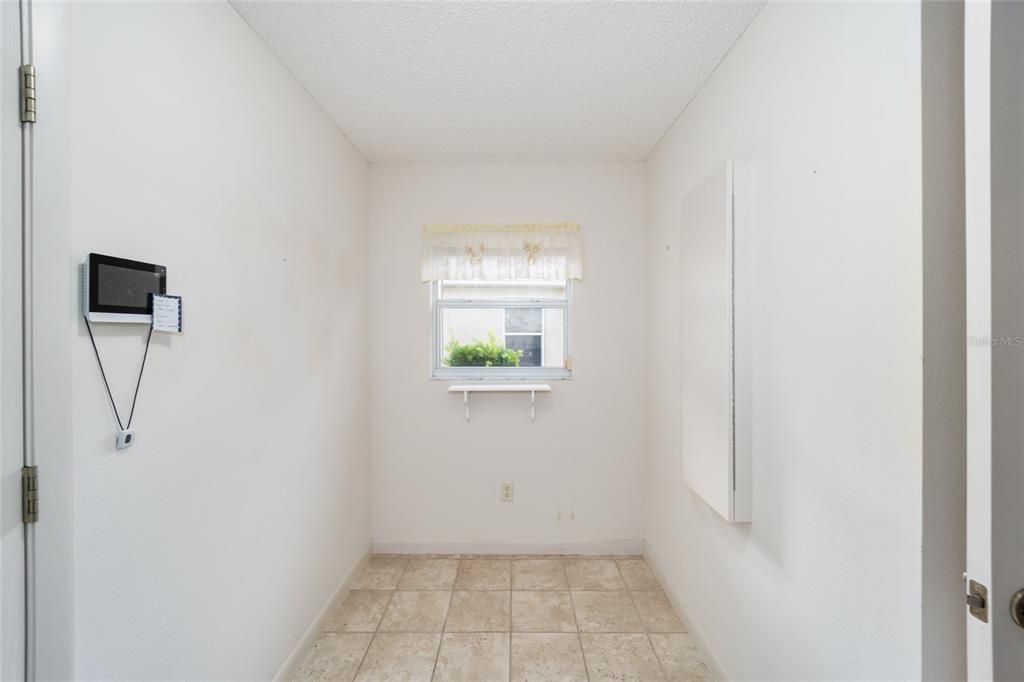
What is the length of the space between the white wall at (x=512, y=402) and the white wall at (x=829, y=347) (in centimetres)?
111

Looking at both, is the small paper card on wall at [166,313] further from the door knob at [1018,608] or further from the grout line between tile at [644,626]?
the grout line between tile at [644,626]

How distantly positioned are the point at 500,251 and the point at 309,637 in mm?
2344

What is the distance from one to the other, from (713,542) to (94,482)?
212 cm

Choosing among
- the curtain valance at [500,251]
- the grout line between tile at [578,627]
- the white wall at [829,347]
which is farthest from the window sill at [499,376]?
A: the white wall at [829,347]

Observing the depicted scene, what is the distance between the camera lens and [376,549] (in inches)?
121

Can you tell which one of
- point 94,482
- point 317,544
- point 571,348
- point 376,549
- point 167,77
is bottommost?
point 376,549

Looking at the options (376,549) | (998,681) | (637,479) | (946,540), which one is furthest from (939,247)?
(376,549)

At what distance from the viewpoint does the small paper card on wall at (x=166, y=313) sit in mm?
1209

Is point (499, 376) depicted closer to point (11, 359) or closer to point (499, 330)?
point (499, 330)

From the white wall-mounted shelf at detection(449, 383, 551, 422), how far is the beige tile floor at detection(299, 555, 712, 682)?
0.98 metres

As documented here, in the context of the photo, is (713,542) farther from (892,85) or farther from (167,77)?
(167,77)

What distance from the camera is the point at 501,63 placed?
76.0 inches

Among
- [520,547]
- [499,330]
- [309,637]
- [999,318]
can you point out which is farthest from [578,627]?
[999,318]

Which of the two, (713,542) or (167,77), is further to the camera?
(713,542)
